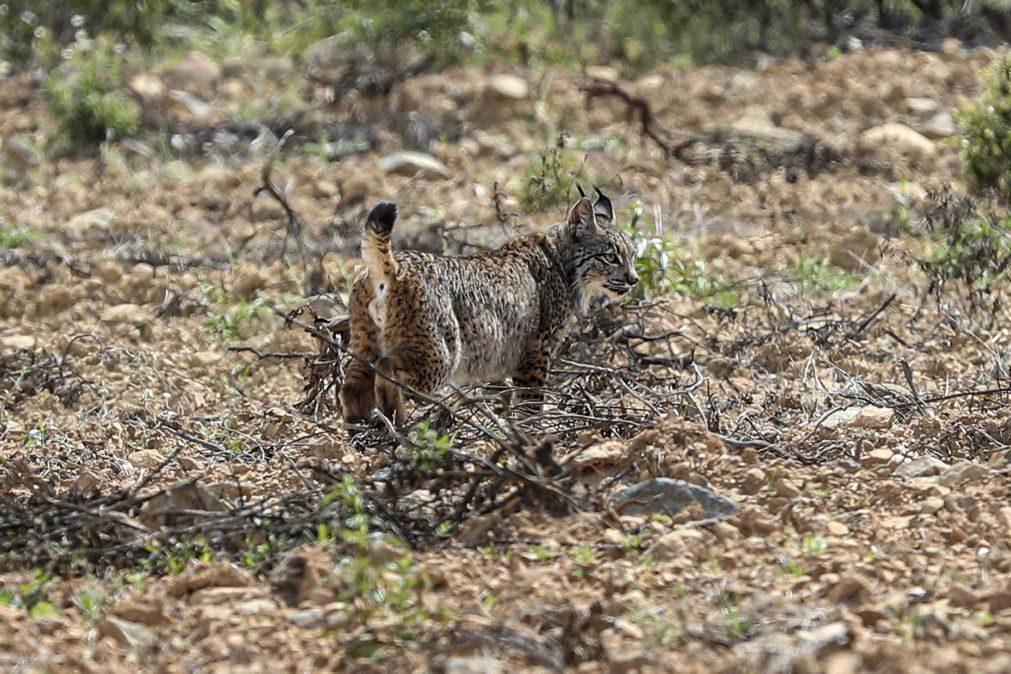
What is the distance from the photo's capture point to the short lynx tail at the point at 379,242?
7512 millimetres

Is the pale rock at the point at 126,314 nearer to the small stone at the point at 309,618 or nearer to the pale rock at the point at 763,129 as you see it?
the small stone at the point at 309,618

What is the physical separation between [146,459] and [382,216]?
5.25 feet

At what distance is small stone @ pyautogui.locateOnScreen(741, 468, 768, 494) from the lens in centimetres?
671

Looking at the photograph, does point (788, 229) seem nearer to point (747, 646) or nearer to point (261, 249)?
point (261, 249)

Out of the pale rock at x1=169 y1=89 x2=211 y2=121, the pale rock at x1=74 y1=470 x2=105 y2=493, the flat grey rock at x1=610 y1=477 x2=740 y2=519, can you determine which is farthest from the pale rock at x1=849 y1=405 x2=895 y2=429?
the pale rock at x1=169 y1=89 x2=211 y2=121

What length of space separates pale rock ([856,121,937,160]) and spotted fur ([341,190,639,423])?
4.56 metres

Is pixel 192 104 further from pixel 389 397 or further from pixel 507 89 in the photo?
pixel 389 397

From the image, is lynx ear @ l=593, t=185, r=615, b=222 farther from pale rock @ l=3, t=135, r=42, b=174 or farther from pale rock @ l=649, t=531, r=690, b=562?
pale rock @ l=3, t=135, r=42, b=174

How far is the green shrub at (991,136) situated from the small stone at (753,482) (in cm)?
482

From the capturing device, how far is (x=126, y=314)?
10672 millimetres

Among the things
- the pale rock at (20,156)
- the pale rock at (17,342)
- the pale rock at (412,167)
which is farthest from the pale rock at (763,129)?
the pale rock at (17,342)

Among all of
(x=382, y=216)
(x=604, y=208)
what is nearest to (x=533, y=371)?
(x=604, y=208)

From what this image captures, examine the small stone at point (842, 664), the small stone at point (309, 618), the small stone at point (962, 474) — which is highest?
the small stone at point (842, 664)

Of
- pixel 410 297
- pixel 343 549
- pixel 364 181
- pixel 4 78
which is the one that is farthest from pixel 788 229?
pixel 4 78
